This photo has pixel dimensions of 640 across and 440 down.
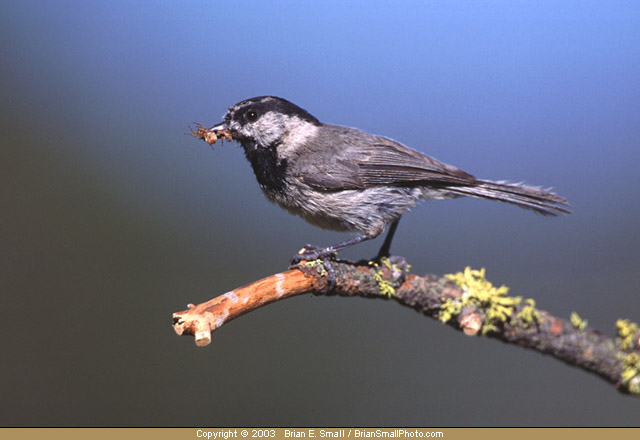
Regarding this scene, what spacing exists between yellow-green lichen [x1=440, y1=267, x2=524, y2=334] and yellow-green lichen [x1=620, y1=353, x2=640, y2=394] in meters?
0.38

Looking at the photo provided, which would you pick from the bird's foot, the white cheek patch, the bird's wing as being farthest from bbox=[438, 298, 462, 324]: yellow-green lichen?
the white cheek patch

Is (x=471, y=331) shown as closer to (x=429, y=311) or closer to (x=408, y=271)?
(x=429, y=311)

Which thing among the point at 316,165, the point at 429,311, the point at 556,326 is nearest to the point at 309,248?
the point at 316,165

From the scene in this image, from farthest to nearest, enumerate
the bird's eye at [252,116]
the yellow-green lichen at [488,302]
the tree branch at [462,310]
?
the bird's eye at [252,116] < the yellow-green lichen at [488,302] < the tree branch at [462,310]

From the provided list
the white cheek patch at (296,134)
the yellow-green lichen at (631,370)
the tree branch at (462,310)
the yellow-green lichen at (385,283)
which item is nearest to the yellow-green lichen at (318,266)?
the tree branch at (462,310)

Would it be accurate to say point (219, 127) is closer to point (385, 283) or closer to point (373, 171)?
point (373, 171)

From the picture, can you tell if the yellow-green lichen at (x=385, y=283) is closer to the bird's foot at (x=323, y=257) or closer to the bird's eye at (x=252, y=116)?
the bird's foot at (x=323, y=257)

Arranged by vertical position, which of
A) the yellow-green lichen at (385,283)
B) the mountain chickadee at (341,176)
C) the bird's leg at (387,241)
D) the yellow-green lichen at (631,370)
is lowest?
the yellow-green lichen at (631,370)

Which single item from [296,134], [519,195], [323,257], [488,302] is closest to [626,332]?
[488,302]

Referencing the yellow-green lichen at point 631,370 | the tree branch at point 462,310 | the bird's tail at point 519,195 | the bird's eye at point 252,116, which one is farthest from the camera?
the bird's eye at point 252,116

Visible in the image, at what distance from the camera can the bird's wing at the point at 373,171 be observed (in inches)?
112

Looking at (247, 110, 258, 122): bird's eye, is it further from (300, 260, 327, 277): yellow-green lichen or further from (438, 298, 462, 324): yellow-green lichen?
(438, 298, 462, 324): yellow-green lichen

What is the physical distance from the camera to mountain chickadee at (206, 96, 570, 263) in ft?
9.31

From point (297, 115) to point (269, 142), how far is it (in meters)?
0.24
